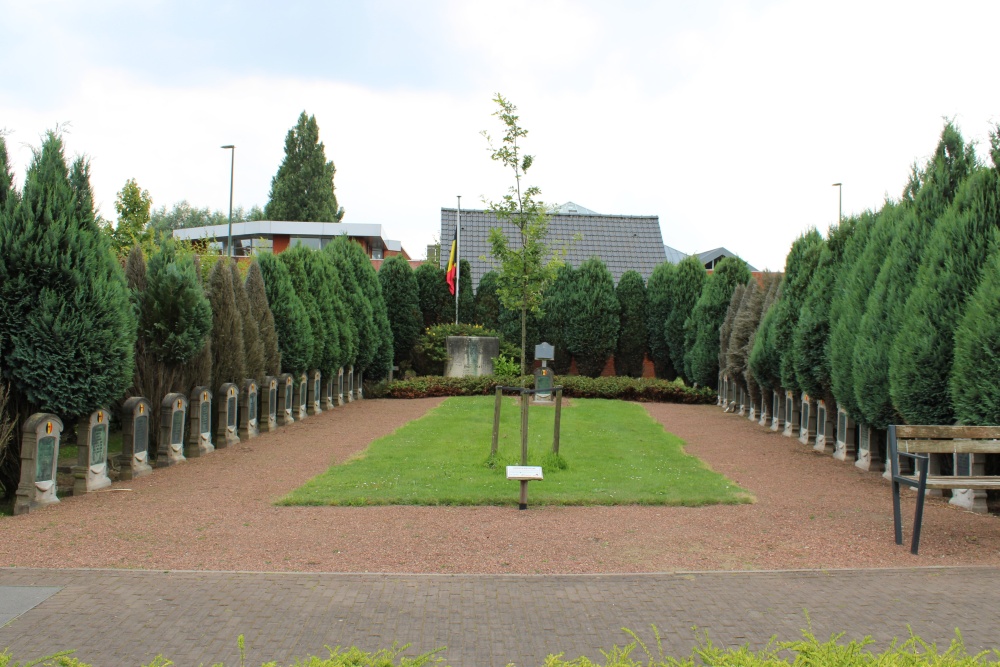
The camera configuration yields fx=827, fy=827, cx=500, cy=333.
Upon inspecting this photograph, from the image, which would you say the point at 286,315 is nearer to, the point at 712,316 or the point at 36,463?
the point at 36,463

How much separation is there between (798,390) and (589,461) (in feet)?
18.6

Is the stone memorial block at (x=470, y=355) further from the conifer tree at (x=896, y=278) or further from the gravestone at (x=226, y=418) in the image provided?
the conifer tree at (x=896, y=278)

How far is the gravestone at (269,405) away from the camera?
1476 centimetres

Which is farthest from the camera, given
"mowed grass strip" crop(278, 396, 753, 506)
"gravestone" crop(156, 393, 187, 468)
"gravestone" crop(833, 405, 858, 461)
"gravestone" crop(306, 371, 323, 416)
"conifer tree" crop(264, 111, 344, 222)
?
"conifer tree" crop(264, 111, 344, 222)

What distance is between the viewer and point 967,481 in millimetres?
6777

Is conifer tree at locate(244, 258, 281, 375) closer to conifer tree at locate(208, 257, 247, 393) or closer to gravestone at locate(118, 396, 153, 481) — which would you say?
conifer tree at locate(208, 257, 247, 393)

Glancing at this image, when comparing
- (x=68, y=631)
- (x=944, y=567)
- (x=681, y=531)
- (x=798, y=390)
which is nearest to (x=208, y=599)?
(x=68, y=631)

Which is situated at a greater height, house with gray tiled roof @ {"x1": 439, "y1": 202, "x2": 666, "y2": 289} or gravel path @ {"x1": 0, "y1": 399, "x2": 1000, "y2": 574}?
house with gray tiled roof @ {"x1": 439, "y1": 202, "x2": 666, "y2": 289}

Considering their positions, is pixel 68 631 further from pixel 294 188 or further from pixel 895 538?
pixel 294 188

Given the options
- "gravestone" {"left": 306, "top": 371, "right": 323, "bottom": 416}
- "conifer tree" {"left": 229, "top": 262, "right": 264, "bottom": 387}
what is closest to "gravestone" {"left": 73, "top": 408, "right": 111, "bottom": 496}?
"conifer tree" {"left": 229, "top": 262, "right": 264, "bottom": 387}

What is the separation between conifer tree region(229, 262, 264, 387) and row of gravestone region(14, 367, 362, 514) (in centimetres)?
29

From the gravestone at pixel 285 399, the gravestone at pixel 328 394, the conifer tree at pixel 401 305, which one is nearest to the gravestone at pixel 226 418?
the gravestone at pixel 285 399

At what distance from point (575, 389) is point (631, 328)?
5257 millimetres

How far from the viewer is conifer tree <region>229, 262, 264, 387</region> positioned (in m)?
13.9
